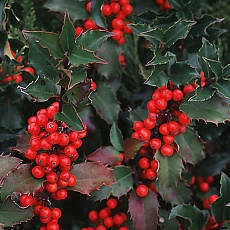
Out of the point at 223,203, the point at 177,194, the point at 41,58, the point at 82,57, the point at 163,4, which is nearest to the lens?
the point at 82,57

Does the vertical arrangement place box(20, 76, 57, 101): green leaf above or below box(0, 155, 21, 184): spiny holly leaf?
above

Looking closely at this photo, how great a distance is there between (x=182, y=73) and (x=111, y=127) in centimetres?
28

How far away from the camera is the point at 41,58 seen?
46.4 inches

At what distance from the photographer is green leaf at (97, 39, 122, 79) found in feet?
4.82

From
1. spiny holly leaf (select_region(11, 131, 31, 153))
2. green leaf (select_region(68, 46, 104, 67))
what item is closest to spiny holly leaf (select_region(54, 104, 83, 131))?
green leaf (select_region(68, 46, 104, 67))

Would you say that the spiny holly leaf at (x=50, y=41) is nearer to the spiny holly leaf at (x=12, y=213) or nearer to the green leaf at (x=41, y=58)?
the green leaf at (x=41, y=58)

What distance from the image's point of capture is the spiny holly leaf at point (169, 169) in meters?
1.29

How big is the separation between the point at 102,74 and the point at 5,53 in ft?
1.05

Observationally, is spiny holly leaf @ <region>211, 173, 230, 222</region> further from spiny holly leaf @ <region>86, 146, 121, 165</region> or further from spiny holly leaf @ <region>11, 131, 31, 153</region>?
spiny holly leaf @ <region>11, 131, 31, 153</region>

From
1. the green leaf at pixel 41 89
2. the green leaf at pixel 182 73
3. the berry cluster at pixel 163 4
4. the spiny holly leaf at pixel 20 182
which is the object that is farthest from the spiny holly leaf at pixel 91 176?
the berry cluster at pixel 163 4

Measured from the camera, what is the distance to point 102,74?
148 cm

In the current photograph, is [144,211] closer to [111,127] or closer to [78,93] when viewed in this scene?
[111,127]

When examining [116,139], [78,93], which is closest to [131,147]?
[116,139]

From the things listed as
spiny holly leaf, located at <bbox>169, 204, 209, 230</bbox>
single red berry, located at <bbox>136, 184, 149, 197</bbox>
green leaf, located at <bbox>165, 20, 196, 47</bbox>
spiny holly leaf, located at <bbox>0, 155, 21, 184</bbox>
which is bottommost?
spiny holly leaf, located at <bbox>169, 204, 209, 230</bbox>
